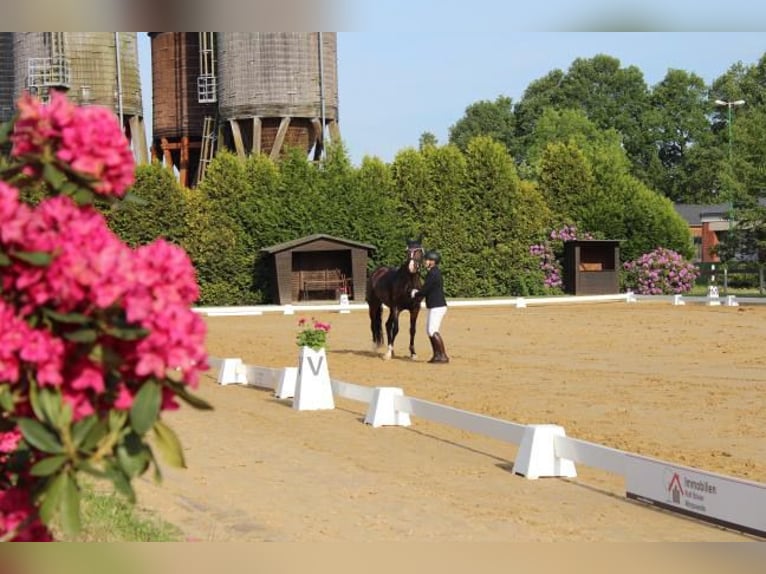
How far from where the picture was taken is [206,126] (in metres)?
55.9

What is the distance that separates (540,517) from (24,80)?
51.4 meters

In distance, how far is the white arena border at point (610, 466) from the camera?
754cm

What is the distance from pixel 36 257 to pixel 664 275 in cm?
4738

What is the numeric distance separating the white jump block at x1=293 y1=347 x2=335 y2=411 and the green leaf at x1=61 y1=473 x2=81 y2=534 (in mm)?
11625

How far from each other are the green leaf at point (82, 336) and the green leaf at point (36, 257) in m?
0.21

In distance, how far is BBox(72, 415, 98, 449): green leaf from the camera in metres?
3.31

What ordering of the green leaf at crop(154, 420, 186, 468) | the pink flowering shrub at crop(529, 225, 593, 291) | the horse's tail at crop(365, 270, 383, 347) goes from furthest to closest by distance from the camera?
the pink flowering shrub at crop(529, 225, 593, 291) → the horse's tail at crop(365, 270, 383, 347) → the green leaf at crop(154, 420, 186, 468)

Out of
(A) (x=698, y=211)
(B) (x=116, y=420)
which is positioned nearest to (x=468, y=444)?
(B) (x=116, y=420)

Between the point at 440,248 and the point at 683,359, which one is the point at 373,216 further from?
the point at 683,359

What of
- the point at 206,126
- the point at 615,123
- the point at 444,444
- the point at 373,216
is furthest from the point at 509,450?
the point at 615,123

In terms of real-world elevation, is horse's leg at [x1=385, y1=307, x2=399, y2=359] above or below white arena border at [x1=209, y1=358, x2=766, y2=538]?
→ above

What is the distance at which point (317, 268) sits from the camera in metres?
45.4

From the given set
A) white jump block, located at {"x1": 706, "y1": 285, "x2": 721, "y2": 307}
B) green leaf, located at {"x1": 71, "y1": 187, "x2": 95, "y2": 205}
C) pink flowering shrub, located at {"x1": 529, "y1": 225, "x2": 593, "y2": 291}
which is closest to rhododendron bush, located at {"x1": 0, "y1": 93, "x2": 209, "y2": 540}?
green leaf, located at {"x1": 71, "y1": 187, "x2": 95, "y2": 205}

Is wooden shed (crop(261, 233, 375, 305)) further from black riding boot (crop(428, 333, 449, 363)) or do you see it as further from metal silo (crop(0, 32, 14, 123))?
black riding boot (crop(428, 333, 449, 363))
